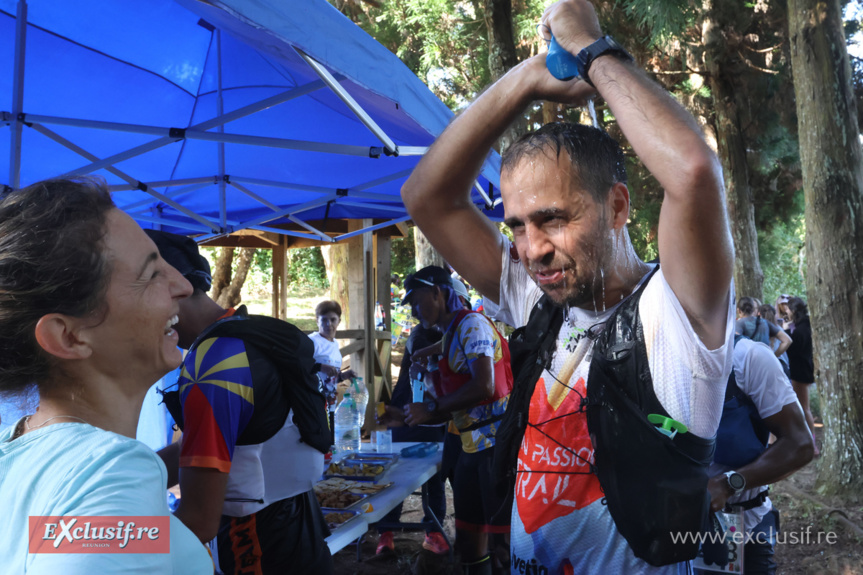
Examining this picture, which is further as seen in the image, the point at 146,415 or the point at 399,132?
the point at 146,415

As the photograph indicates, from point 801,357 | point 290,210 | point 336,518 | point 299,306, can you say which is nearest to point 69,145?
point 290,210

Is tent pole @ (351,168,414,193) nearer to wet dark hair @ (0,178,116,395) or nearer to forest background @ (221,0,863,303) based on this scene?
forest background @ (221,0,863,303)

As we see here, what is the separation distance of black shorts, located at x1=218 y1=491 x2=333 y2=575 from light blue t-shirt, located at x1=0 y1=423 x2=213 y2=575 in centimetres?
135

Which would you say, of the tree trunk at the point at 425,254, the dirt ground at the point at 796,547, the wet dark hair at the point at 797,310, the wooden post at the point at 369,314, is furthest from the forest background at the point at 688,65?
the dirt ground at the point at 796,547

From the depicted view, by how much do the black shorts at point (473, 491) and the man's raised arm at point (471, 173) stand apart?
2327mm

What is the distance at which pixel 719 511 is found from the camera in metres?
2.48

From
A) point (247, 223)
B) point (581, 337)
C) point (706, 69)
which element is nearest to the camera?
point (581, 337)

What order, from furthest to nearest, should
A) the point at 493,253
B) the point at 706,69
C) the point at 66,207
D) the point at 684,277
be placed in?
the point at 706,69, the point at 493,253, the point at 684,277, the point at 66,207

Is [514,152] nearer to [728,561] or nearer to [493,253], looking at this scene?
[493,253]

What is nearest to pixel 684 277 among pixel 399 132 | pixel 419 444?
A: pixel 399 132

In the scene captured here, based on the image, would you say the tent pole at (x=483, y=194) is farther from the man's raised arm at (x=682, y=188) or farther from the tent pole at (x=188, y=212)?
the man's raised arm at (x=682, y=188)

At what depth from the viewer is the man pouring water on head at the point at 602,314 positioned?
1.18 meters

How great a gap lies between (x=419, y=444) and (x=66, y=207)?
4.17 metres

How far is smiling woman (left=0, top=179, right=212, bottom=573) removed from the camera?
844 mm
